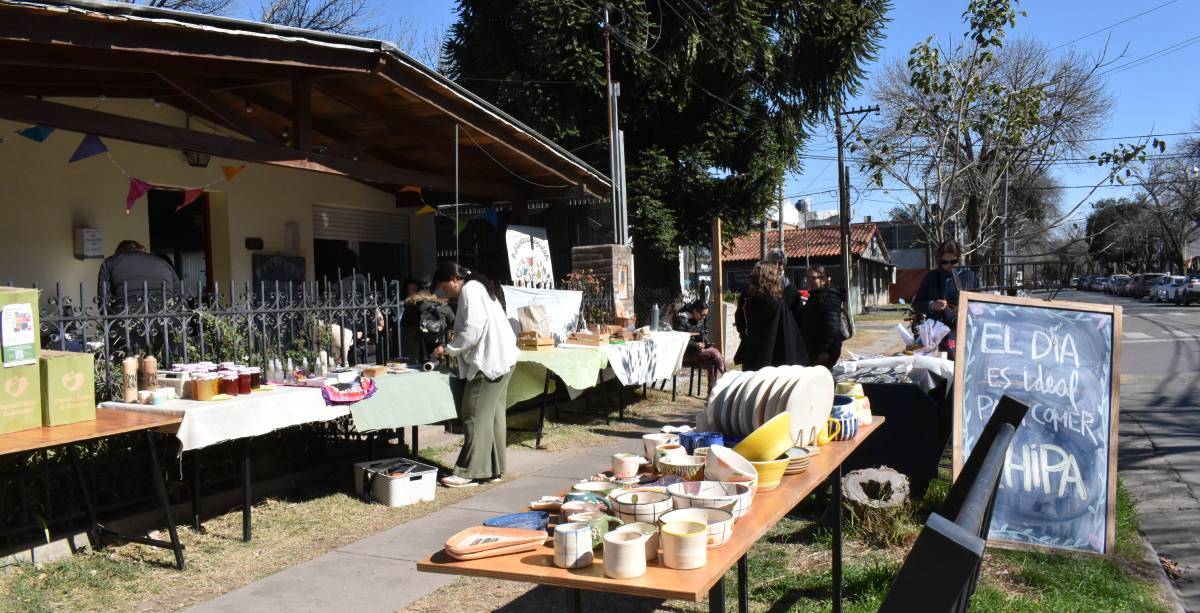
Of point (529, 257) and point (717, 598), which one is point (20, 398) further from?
point (529, 257)

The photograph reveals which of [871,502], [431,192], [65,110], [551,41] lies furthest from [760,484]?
[551,41]

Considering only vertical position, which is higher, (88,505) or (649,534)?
(649,534)

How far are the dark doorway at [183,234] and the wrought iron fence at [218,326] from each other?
150 inches

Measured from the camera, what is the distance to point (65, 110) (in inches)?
265

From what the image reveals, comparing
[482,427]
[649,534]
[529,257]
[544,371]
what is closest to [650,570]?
[649,534]

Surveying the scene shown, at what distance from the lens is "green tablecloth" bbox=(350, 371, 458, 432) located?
6152 mm

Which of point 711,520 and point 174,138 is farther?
point 174,138

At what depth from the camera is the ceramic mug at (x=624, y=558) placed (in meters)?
2.12

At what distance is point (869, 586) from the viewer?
4430 mm

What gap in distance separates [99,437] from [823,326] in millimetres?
5285

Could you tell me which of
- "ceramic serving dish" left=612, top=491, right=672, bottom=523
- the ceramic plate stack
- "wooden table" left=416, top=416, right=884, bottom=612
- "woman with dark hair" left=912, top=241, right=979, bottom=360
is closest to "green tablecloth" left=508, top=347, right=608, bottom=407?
"woman with dark hair" left=912, top=241, right=979, bottom=360

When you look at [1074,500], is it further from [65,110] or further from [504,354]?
[65,110]

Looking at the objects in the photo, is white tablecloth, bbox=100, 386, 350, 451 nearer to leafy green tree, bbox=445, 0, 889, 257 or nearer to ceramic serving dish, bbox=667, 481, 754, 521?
ceramic serving dish, bbox=667, 481, 754, 521

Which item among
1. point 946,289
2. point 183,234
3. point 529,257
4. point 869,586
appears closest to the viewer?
point 869,586
